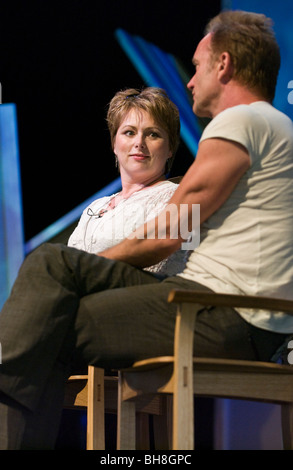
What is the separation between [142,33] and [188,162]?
771mm

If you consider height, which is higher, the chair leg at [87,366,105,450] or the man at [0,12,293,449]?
the man at [0,12,293,449]

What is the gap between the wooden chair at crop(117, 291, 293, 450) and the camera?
1584 mm

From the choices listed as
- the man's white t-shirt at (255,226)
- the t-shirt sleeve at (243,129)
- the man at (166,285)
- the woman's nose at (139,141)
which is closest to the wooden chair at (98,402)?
the man at (166,285)

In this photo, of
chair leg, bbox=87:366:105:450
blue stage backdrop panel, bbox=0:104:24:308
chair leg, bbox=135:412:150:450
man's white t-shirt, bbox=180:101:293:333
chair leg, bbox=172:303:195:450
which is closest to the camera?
chair leg, bbox=172:303:195:450

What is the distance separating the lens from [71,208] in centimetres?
376

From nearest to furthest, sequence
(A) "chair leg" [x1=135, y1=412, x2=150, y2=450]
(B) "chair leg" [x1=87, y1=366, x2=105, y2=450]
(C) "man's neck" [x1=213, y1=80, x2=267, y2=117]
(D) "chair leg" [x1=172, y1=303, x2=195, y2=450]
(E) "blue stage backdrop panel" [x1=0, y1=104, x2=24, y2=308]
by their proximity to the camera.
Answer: (D) "chair leg" [x1=172, y1=303, x2=195, y2=450] → (C) "man's neck" [x1=213, y1=80, x2=267, y2=117] → (B) "chair leg" [x1=87, y1=366, x2=105, y2=450] → (A) "chair leg" [x1=135, y1=412, x2=150, y2=450] → (E) "blue stage backdrop panel" [x1=0, y1=104, x2=24, y2=308]

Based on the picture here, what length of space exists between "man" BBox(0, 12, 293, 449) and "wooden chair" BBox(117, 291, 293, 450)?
0.06m

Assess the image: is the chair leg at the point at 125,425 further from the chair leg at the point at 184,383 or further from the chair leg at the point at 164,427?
the chair leg at the point at 164,427

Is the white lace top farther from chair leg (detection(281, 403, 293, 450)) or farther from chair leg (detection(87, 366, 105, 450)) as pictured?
chair leg (detection(281, 403, 293, 450))

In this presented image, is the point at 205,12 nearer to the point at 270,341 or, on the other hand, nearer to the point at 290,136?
the point at 290,136

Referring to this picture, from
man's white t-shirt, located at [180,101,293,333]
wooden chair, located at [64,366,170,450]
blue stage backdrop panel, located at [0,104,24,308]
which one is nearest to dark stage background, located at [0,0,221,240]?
blue stage backdrop panel, located at [0,104,24,308]

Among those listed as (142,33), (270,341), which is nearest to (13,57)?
(142,33)

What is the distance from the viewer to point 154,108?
9.54 ft

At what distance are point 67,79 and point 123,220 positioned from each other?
1.43 metres
